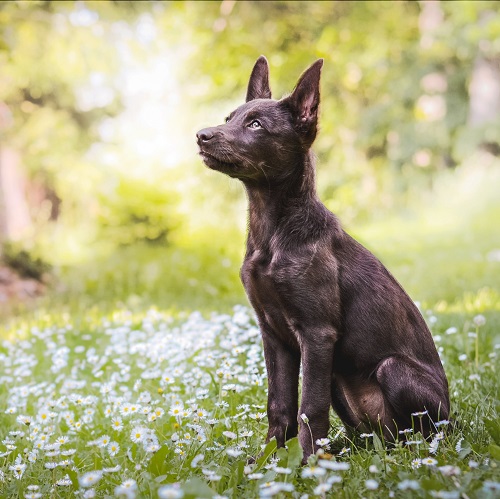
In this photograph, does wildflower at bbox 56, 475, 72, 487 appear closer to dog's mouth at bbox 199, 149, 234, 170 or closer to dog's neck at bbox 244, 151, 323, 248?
dog's neck at bbox 244, 151, 323, 248

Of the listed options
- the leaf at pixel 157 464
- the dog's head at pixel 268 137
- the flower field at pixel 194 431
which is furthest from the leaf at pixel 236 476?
the dog's head at pixel 268 137

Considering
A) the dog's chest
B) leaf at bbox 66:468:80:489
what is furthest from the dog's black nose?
leaf at bbox 66:468:80:489

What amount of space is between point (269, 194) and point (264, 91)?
26.2 inches

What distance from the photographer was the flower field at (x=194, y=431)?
7.45 ft

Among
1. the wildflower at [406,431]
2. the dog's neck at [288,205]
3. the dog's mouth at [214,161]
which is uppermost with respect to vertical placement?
the dog's mouth at [214,161]

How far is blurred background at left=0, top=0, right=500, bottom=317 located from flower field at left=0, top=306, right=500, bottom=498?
4.07ft

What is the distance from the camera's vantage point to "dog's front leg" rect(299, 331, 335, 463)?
269 cm

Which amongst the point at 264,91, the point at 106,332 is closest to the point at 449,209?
the point at 106,332

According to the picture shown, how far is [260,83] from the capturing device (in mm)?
3238

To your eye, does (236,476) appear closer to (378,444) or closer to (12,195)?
(378,444)

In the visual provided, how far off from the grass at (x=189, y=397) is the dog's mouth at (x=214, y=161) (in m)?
1.13

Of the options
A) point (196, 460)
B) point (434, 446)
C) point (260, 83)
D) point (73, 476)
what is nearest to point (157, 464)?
point (196, 460)

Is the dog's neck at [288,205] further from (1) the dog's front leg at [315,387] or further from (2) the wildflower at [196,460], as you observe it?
(2) the wildflower at [196,460]

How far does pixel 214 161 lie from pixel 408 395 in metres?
1.30
